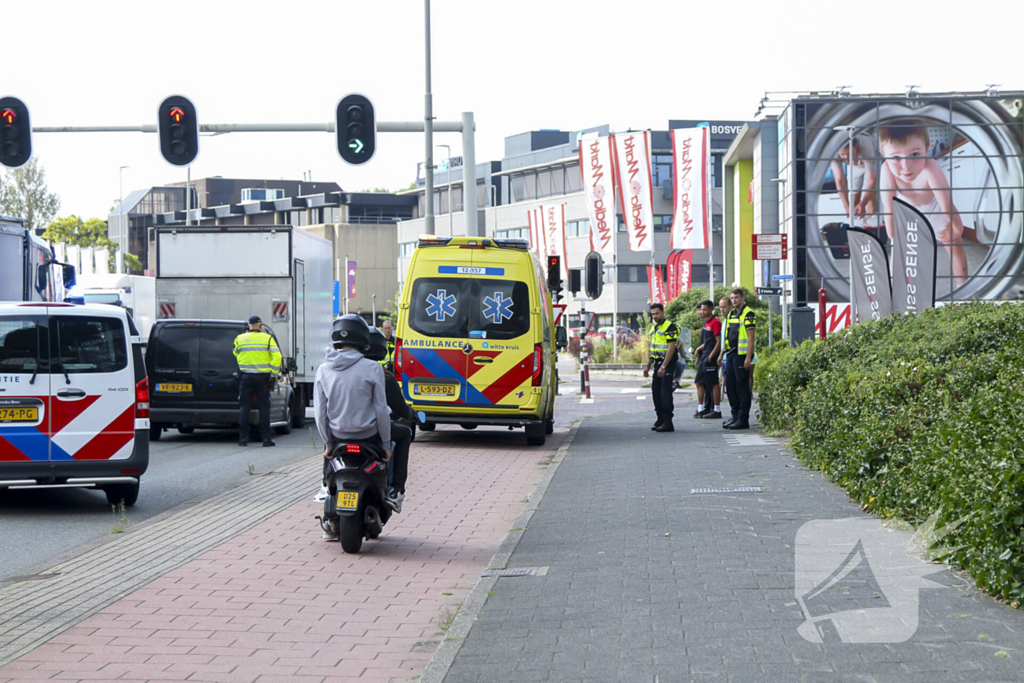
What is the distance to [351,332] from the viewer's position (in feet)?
26.4

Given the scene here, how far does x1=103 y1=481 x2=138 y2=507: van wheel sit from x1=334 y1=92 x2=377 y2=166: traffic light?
775cm

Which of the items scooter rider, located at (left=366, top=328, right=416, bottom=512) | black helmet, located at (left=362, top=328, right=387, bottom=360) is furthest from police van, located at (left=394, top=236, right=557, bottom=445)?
black helmet, located at (left=362, top=328, right=387, bottom=360)

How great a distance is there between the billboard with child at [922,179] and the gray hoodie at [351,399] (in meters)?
40.4

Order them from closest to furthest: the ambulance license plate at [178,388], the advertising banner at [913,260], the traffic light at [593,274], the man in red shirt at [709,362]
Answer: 1. the advertising banner at [913,260]
2. the man in red shirt at [709,362]
3. the ambulance license plate at [178,388]
4. the traffic light at [593,274]

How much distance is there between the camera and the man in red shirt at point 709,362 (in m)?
17.2

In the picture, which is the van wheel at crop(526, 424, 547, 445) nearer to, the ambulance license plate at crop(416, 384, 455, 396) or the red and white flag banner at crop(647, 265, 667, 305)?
the ambulance license plate at crop(416, 384, 455, 396)

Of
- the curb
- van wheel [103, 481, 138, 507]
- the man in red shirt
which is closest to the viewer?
the curb

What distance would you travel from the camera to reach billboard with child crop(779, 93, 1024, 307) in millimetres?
46031

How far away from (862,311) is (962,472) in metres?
13.6

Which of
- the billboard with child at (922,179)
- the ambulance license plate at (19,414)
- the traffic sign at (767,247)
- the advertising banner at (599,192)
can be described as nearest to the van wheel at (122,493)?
the ambulance license plate at (19,414)

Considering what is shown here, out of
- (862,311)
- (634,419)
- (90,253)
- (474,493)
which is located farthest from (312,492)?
(90,253)

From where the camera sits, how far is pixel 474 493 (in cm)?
1126

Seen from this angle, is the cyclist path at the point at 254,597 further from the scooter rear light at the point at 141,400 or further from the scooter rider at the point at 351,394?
the scooter rear light at the point at 141,400

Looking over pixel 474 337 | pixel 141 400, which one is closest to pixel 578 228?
pixel 474 337
